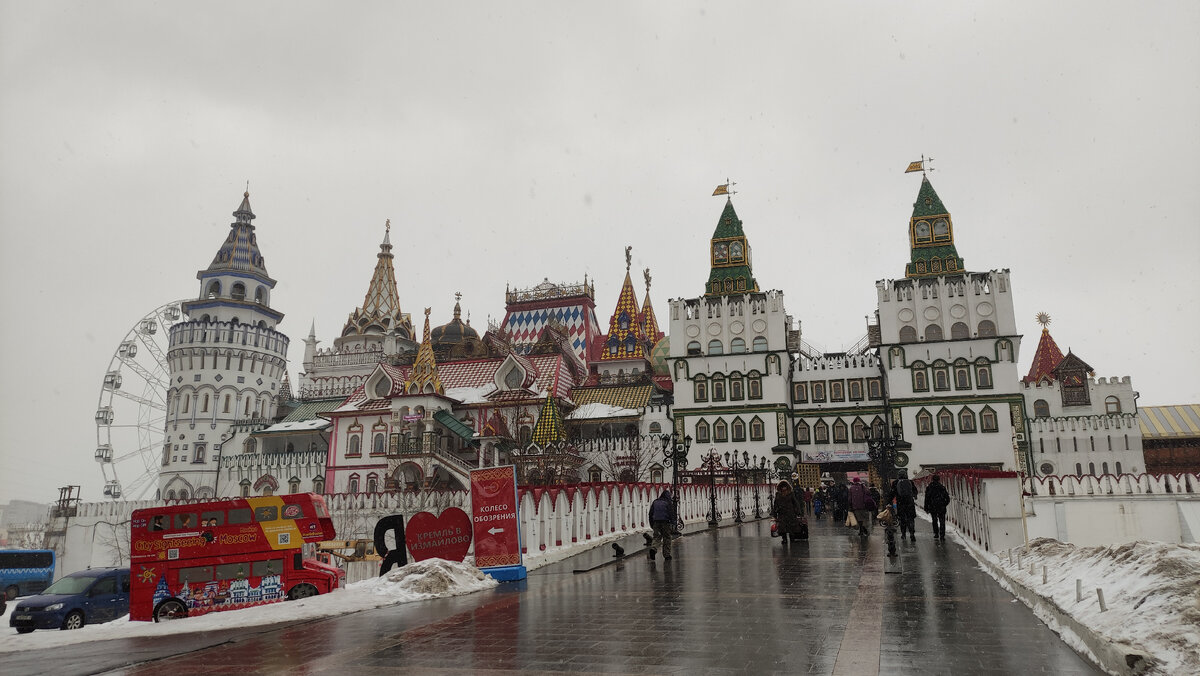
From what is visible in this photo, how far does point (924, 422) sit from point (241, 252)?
60283mm

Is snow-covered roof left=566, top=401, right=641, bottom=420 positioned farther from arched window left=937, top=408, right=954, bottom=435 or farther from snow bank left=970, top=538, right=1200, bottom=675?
snow bank left=970, top=538, right=1200, bottom=675

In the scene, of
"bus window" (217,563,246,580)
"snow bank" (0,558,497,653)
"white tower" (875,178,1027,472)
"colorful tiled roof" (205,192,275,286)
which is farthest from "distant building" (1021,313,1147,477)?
"colorful tiled roof" (205,192,275,286)

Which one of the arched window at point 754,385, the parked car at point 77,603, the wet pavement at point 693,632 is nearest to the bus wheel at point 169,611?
the wet pavement at point 693,632

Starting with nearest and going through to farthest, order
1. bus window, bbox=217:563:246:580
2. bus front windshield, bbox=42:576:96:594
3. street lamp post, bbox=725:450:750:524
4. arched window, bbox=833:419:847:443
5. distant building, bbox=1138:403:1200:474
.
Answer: bus window, bbox=217:563:246:580, bus front windshield, bbox=42:576:96:594, street lamp post, bbox=725:450:750:524, arched window, bbox=833:419:847:443, distant building, bbox=1138:403:1200:474

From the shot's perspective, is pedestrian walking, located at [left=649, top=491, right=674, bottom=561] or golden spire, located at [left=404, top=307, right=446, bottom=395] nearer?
pedestrian walking, located at [left=649, top=491, right=674, bottom=561]

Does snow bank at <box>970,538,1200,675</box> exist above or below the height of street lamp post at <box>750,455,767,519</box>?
below

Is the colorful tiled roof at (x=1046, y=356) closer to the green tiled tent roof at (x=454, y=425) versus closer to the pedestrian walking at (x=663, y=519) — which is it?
the green tiled tent roof at (x=454, y=425)

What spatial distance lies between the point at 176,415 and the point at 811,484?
5107cm

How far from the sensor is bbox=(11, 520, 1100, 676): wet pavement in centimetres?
655

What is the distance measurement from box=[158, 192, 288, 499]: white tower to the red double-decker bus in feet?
173

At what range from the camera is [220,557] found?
12086mm

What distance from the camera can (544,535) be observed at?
17547mm

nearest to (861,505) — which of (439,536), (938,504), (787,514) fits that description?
(938,504)

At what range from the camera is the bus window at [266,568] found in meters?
12.2
